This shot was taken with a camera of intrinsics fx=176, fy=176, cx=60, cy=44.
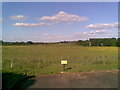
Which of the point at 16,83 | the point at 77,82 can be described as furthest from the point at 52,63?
the point at 16,83

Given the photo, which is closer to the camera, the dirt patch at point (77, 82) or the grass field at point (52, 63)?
the dirt patch at point (77, 82)

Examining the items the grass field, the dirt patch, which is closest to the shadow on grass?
the dirt patch

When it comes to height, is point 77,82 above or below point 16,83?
below

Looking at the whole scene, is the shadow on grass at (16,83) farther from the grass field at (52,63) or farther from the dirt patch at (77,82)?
the grass field at (52,63)

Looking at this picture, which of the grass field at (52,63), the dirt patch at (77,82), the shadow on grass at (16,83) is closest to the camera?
the shadow on grass at (16,83)

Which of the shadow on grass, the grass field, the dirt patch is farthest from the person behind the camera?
the grass field

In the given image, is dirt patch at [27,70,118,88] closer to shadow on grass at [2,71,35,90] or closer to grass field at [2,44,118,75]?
shadow on grass at [2,71,35,90]

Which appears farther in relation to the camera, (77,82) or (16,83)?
(77,82)

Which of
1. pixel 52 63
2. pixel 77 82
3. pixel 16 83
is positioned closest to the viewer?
pixel 16 83

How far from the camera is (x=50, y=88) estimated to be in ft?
34.2

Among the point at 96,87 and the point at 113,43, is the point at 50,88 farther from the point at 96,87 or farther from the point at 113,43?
the point at 113,43

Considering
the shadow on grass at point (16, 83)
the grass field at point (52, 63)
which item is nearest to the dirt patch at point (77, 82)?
the shadow on grass at point (16, 83)

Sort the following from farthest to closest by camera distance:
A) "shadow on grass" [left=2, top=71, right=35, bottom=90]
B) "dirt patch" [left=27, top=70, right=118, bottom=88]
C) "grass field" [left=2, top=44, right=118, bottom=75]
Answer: "grass field" [left=2, top=44, right=118, bottom=75]
"dirt patch" [left=27, top=70, right=118, bottom=88]
"shadow on grass" [left=2, top=71, right=35, bottom=90]

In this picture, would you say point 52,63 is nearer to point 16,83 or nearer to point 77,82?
point 77,82
